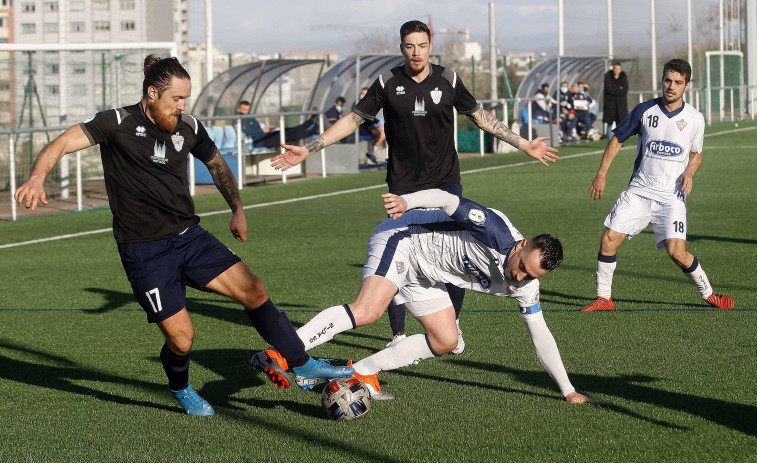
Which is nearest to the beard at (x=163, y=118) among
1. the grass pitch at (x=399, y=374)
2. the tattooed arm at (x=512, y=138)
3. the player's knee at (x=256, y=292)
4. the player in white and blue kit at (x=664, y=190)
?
the player's knee at (x=256, y=292)

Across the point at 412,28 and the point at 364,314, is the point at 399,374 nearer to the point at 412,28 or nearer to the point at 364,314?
the point at 364,314

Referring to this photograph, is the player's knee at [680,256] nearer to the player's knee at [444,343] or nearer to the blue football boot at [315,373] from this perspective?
the player's knee at [444,343]

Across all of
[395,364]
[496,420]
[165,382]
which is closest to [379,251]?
[395,364]

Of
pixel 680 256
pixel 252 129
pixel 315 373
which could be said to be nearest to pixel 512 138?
pixel 680 256

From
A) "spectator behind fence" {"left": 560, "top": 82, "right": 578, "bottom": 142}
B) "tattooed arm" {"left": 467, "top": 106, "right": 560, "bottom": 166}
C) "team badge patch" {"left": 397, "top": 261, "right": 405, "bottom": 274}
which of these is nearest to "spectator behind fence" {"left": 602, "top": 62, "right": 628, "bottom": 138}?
"spectator behind fence" {"left": 560, "top": 82, "right": 578, "bottom": 142}

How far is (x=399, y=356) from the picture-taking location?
5805mm

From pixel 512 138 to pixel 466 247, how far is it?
71.0 inches

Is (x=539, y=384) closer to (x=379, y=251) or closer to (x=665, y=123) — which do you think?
(x=379, y=251)

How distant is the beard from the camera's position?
542cm

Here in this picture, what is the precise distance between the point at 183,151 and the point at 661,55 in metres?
41.2

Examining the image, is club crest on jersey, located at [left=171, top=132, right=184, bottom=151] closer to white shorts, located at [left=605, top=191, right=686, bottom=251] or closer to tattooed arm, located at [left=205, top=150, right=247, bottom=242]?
tattooed arm, located at [left=205, top=150, right=247, bottom=242]

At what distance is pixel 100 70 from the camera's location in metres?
18.9

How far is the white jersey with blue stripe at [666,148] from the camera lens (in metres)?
8.37

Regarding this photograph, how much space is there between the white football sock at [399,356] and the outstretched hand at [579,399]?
0.80m
